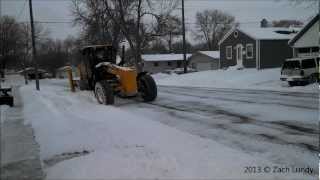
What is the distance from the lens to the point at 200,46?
403 ft

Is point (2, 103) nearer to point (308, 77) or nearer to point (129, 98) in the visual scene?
point (129, 98)

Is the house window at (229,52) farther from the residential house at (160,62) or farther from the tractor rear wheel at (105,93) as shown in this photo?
the residential house at (160,62)

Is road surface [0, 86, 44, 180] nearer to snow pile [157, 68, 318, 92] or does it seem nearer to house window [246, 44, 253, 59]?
snow pile [157, 68, 318, 92]

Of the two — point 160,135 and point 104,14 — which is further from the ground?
point 104,14

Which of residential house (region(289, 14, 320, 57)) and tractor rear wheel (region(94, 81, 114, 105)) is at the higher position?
residential house (region(289, 14, 320, 57))

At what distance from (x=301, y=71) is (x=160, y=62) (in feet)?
213

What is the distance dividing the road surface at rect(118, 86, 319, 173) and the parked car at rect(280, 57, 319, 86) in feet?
35.2

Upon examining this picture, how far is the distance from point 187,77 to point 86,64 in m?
21.7

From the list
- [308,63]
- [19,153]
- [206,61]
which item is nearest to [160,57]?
[206,61]

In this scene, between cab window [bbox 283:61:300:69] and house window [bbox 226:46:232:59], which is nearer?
cab window [bbox 283:61:300:69]

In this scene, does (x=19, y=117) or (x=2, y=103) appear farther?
(x=2, y=103)

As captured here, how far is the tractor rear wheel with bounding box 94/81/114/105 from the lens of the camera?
1688 cm

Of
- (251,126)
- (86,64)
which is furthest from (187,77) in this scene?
(251,126)

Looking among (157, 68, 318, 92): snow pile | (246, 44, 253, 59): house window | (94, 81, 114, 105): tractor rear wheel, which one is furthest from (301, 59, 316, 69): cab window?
(246, 44, 253, 59): house window
